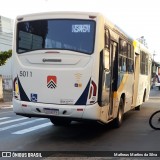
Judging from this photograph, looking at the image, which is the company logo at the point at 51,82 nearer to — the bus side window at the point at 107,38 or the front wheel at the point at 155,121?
the bus side window at the point at 107,38

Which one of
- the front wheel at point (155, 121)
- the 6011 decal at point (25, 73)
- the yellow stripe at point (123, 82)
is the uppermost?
the 6011 decal at point (25, 73)

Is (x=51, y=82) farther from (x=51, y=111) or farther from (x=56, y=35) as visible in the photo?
(x=56, y=35)

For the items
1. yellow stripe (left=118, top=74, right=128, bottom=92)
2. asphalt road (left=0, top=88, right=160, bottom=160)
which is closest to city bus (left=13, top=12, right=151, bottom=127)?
asphalt road (left=0, top=88, right=160, bottom=160)

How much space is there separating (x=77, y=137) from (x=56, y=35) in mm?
3001

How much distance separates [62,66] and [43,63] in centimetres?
56

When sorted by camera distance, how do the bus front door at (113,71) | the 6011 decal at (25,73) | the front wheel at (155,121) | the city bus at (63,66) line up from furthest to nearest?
1. the front wheel at (155,121)
2. the bus front door at (113,71)
3. the 6011 decal at (25,73)
4. the city bus at (63,66)

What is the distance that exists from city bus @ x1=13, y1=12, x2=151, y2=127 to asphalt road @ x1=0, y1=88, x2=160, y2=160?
2.17 feet

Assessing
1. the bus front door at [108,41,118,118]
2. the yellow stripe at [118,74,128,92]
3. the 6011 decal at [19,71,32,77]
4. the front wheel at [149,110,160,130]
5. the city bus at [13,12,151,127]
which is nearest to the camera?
the city bus at [13,12,151,127]

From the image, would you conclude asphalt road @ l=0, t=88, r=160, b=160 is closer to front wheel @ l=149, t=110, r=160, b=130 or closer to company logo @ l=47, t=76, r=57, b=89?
front wheel @ l=149, t=110, r=160, b=130

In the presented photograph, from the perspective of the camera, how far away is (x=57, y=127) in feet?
42.4

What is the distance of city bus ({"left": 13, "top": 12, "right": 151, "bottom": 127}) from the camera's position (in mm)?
9805

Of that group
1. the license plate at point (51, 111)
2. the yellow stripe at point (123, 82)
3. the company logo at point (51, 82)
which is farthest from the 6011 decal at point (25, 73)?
the yellow stripe at point (123, 82)

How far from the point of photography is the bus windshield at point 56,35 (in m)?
9.99

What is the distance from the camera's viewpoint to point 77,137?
1098cm
